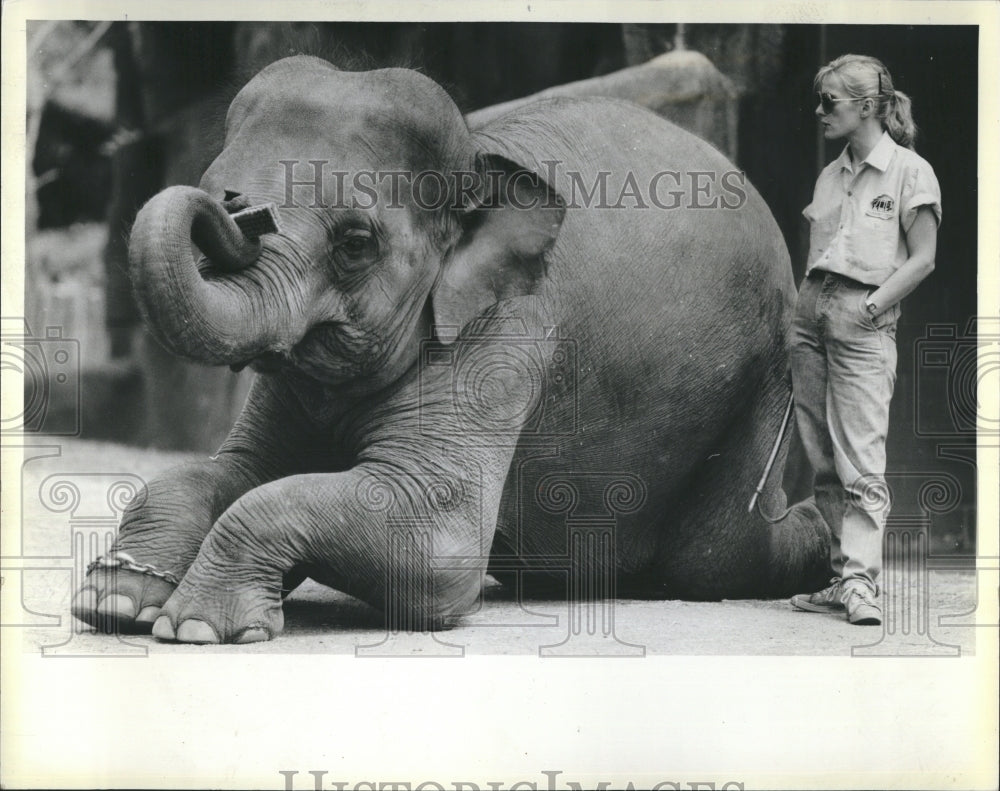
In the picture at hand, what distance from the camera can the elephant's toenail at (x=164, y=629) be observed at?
15.8 feet

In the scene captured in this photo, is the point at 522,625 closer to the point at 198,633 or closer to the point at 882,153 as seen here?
the point at 198,633

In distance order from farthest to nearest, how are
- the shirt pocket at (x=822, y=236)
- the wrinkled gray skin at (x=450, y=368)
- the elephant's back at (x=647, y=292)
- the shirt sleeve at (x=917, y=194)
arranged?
the elephant's back at (x=647, y=292) < the shirt pocket at (x=822, y=236) < the shirt sleeve at (x=917, y=194) < the wrinkled gray skin at (x=450, y=368)

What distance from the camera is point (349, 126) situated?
196 inches

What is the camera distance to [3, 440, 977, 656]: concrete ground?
4.94 metres

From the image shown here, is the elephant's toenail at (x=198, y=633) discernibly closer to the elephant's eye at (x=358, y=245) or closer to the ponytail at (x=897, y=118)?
the elephant's eye at (x=358, y=245)

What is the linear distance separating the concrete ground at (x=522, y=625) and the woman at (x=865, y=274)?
0.67 feet

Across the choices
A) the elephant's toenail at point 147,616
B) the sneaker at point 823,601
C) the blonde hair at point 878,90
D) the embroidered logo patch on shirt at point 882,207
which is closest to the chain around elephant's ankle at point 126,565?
the elephant's toenail at point 147,616

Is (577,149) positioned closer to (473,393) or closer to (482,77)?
(473,393)

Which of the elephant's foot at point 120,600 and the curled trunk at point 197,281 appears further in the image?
the elephant's foot at point 120,600

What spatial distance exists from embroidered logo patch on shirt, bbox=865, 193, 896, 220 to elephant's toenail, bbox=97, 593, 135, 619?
7.79 ft

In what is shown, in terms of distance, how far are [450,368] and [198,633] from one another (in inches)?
41.6

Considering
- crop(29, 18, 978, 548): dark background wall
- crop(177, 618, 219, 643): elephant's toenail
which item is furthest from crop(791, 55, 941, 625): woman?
crop(177, 618, 219, 643): elephant's toenail

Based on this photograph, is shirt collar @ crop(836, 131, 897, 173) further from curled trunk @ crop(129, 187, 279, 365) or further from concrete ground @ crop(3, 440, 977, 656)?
curled trunk @ crop(129, 187, 279, 365)

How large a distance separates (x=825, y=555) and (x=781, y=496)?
0.25 metres
